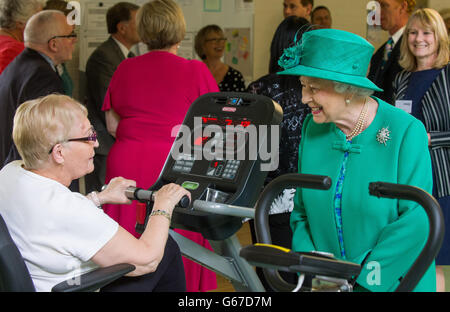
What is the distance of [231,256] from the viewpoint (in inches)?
83.7

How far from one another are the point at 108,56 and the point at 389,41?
209 cm

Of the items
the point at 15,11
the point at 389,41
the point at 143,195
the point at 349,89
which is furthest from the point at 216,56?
the point at 349,89

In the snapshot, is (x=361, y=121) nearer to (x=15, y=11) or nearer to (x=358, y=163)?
(x=358, y=163)

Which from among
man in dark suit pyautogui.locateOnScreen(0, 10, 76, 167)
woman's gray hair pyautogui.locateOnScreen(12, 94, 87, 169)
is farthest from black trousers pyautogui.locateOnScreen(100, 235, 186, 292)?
man in dark suit pyautogui.locateOnScreen(0, 10, 76, 167)

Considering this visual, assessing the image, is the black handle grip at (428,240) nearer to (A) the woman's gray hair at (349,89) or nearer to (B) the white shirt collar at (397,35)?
(A) the woman's gray hair at (349,89)

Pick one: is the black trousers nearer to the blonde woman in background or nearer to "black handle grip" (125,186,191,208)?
"black handle grip" (125,186,191,208)

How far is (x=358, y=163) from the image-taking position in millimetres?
1839

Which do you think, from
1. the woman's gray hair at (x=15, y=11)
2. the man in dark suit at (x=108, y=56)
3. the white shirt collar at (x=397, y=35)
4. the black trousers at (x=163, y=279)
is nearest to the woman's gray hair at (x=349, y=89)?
the black trousers at (x=163, y=279)

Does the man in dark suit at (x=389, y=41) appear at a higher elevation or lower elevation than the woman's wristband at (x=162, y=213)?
higher

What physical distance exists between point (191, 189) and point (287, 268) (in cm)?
82

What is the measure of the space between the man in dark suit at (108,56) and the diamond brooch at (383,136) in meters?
3.03

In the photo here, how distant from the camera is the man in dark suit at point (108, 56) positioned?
4.45 m

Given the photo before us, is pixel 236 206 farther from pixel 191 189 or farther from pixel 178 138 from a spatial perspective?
pixel 178 138

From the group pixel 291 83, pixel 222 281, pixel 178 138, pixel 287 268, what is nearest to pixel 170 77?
pixel 291 83
